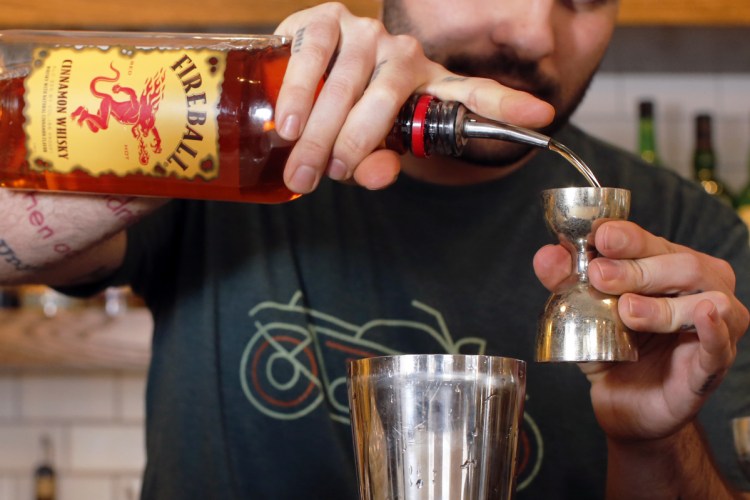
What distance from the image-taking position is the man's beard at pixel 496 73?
117 centimetres

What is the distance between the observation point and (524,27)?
44.9 inches

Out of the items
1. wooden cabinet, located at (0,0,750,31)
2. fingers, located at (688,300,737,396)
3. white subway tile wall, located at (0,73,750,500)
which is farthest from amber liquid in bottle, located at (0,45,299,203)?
white subway tile wall, located at (0,73,750,500)

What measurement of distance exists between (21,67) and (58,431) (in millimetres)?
1724

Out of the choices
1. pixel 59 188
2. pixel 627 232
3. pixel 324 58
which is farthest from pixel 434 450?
pixel 59 188

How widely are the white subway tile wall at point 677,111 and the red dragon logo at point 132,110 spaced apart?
1694mm

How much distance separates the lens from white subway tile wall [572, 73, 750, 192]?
2.35 meters

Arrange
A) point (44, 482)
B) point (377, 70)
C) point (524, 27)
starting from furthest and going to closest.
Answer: point (44, 482), point (524, 27), point (377, 70)

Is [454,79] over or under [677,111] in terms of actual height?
under

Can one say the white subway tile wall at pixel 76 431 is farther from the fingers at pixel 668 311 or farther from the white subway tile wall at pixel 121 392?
the fingers at pixel 668 311

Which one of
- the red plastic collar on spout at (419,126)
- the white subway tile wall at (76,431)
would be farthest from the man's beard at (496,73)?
the white subway tile wall at (76,431)

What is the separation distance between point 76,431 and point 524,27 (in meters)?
1.70

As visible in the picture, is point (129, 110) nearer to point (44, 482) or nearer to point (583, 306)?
point (583, 306)

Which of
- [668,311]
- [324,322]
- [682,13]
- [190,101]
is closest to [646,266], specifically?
[668,311]

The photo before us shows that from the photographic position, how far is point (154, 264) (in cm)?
132
